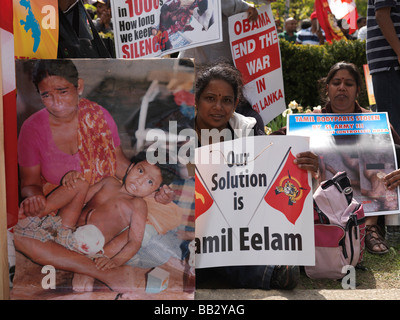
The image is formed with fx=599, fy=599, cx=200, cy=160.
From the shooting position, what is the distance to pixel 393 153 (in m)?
3.91

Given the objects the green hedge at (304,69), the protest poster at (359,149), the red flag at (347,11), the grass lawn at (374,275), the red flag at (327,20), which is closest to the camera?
the grass lawn at (374,275)

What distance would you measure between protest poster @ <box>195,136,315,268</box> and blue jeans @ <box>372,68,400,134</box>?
5.40 ft

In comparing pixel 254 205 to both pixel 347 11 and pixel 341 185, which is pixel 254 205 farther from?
pixel 347 11

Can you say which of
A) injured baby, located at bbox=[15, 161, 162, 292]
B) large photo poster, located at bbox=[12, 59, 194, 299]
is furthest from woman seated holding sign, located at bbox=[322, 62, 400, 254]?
injured baby, located at bbox=[15, 161, 162, 292]

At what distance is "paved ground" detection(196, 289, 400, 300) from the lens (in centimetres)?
281

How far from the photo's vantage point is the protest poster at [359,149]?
3828 mm

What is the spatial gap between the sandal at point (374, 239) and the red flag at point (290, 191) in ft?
3.48

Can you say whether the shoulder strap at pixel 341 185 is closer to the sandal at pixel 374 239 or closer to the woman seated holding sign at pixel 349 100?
the woman seated holding sign at pixel 349 100

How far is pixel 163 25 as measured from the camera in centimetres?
439

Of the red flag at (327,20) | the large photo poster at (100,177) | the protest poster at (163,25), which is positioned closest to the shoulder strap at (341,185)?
the large photo poster at (100,177)

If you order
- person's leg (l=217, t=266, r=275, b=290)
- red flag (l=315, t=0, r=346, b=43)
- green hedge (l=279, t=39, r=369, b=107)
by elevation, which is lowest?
person's leg (l=217, t=266, r=275, b=290)

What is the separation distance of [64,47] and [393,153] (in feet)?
7.23

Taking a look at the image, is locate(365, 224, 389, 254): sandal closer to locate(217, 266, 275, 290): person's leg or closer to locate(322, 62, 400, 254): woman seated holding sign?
locate(322, 62, 400, 254): woman seated holding sign

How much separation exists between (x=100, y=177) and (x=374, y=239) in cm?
200
